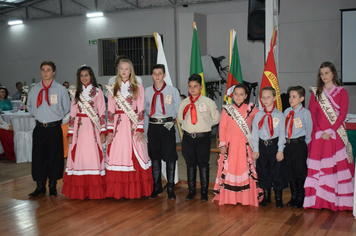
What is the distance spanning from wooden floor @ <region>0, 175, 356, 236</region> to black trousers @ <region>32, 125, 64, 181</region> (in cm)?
29

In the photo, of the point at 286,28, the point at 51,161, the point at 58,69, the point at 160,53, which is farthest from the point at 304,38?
the point at 58,69

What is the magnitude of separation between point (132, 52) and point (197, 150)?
8.87 m

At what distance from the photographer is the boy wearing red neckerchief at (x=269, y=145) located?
3.87m

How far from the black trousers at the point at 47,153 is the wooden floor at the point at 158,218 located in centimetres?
29

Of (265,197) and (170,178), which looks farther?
(170,178)

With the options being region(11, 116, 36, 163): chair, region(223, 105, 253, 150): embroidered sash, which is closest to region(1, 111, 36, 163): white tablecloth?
region(11, 116, 36, 163): chair

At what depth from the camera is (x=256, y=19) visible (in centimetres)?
571

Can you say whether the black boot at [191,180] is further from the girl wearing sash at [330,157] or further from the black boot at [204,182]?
the girl wearing sash at [330,157]

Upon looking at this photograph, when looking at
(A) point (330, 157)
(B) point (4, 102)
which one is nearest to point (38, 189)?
(A) point (330, 157)

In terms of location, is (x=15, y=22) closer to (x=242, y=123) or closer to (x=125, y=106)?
(x=125, y=106)

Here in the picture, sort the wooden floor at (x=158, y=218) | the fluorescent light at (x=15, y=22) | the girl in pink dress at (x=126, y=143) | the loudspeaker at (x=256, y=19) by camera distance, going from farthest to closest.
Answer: the fluorescent light at (x=15, y=22), the loudspeaker at (x=256, y=19), the girl in pink dress at (x=126, y=143), the wooden floor at (x=158, y=218)

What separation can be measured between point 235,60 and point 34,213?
298cm

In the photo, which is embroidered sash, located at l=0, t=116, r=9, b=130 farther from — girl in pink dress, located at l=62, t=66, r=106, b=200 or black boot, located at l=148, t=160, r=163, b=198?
black boot, located at l=148, t=160, r=163, b=198

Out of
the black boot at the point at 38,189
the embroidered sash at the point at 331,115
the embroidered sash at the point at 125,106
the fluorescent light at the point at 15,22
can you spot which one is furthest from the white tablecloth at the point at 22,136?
the fluorescent light at the point at 15,22
